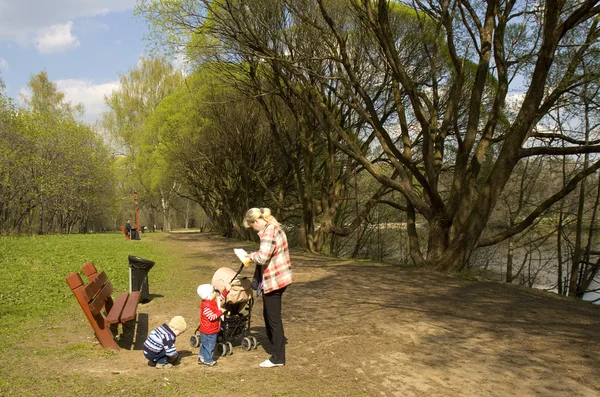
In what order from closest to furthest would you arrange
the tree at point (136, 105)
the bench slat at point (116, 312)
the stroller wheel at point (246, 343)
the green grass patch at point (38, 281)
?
the bench slat at point (116, 312) → the stroller wheel at point (246, 343) → the green grass patch at point (38, 281) → the tree at point (136, 105)

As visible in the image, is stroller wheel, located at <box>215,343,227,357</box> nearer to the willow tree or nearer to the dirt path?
the dirt path

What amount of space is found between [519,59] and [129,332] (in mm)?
11284

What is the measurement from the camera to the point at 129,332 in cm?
633

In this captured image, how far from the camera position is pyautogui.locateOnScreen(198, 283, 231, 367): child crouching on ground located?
4777 millimetres

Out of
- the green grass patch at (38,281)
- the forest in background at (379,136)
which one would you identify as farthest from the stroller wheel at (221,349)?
the forest in background at (379,136)

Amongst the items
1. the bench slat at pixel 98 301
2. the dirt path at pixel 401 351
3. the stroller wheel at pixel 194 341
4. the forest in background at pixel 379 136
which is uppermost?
the forest in background at pixel 379 136

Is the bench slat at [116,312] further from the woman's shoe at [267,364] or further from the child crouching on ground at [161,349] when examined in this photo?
the woman's shoe at [267,364]

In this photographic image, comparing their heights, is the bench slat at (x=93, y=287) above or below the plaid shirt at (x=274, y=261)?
below

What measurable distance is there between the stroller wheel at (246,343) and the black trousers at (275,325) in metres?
0.57

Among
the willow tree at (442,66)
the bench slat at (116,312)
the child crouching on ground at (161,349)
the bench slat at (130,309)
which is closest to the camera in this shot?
the child crouching on ground at (161,349)

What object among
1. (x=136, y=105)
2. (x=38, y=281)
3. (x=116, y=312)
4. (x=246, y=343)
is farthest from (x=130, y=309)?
(x=136, y=105)

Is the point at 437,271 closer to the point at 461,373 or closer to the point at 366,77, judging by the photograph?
the point at 461,373

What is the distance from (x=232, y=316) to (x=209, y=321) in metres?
0.58

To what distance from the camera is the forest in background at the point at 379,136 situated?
11148 mm
